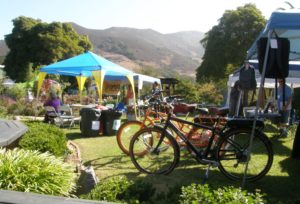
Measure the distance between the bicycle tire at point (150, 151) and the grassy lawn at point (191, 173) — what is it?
15 cm

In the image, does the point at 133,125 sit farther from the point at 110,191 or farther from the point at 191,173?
the point at 110,191

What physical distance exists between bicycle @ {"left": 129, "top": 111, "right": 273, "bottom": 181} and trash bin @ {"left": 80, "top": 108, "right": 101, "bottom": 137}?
3847 millimetres

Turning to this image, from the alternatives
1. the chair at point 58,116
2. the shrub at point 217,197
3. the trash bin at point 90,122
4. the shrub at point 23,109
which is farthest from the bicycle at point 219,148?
the shrub at point 23,109

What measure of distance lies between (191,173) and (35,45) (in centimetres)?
3962

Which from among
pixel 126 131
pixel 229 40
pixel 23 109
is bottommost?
pixel 23 109

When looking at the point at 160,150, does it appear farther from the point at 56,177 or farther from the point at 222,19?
the point at 222,19

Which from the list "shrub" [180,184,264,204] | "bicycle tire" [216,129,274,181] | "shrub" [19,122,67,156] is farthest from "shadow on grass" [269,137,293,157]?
"shrub" [180,184,264,204]

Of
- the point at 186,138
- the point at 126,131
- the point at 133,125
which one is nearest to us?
the point at 186,138

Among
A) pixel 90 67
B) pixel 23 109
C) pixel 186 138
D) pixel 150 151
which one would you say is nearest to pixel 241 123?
pixel 186 138

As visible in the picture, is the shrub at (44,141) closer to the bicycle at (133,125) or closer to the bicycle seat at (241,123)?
the bicycle at (133,125)

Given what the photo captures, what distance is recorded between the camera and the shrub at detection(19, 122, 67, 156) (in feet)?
18.9

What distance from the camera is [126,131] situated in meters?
7.07

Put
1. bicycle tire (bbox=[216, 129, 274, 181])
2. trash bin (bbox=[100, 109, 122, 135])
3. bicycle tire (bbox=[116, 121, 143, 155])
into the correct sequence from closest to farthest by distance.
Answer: bicycle tire (bbox=[216, 129, 274, 181]), bicycle tire (bbox=[116, 121, 143, 155]), trash bin (bbox=[100, 109, 122, 135])

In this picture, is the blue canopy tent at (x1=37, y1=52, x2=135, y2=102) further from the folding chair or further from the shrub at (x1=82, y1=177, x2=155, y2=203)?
the shrub at (x1=82, y1=177, x2=155, y2=203)
